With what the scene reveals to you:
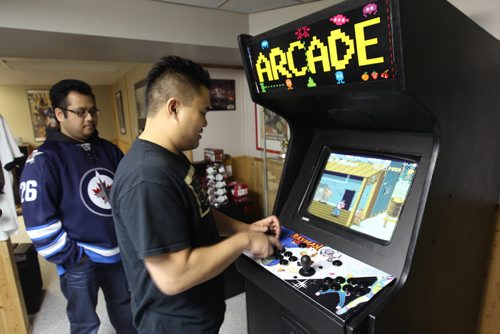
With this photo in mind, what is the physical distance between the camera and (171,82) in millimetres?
850

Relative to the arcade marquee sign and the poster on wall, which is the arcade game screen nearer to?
the arcade marquee sign

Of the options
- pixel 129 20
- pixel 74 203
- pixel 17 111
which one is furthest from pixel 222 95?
pixel 17 111

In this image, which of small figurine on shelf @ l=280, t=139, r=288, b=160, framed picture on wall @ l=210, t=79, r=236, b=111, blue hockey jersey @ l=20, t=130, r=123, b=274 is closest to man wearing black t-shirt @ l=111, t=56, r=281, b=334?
blue hockey jersey @ l=20, t=130, r=123, b=274

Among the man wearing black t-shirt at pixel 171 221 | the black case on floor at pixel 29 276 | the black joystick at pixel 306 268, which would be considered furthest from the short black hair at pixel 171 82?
the black case on floor at pixel 29 276

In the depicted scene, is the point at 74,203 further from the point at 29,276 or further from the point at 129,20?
the point at 29,276

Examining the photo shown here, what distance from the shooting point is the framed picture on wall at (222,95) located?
2.83 metres

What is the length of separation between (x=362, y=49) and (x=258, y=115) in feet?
7.14

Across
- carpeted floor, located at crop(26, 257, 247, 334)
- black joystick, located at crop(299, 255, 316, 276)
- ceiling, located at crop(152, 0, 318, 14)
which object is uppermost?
ceiling, located at crop(152, 0, 318, 14)

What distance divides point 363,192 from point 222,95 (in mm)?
2131

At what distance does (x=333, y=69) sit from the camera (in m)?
0.82

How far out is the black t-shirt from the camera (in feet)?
2.44

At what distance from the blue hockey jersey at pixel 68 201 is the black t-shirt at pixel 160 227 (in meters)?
0.61

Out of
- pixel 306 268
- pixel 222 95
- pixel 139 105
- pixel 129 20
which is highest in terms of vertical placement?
pixel 129 20

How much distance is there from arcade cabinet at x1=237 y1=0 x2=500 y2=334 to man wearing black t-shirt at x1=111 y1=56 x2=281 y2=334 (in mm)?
219
